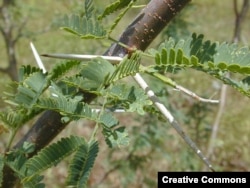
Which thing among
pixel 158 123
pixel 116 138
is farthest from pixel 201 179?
pixel 158 123

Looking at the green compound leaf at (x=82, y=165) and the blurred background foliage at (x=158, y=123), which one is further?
the blurred background foliage at (x=158, y=123)

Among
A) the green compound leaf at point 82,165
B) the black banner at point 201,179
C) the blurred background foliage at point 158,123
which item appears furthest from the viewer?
the blurred background foliage at point 158,123

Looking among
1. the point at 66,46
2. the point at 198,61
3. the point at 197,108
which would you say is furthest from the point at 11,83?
the point at 66,46

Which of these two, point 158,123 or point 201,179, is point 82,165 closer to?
point 201,179

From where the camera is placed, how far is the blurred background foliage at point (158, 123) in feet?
5.41

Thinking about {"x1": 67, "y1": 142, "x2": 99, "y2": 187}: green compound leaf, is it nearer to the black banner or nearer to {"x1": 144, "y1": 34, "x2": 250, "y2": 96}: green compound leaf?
{"x1": 144, "y1": 34, "x2": 250, "y2": 96}: green compound leaf

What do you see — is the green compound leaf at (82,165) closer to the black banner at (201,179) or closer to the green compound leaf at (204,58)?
the green compound leaf at (204,58)

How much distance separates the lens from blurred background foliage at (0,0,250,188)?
1649 millimetres

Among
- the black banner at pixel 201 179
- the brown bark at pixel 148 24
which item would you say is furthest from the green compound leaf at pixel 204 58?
the black banner at pixel 201 179

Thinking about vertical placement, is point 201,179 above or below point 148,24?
below

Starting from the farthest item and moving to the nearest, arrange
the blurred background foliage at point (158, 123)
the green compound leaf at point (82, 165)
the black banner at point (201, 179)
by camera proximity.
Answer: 1. the blurred background foliage at point (158, 123)
2. the black banner at point (201, 179)
3. the green compound leaf at point (82, 165)

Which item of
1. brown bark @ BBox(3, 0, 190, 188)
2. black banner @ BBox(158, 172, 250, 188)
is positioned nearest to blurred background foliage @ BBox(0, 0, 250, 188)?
brown bark @ BBox(3, 0, 190, 188)

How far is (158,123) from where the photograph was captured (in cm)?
171

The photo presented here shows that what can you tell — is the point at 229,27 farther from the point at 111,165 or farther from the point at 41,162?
the point at 41,162
